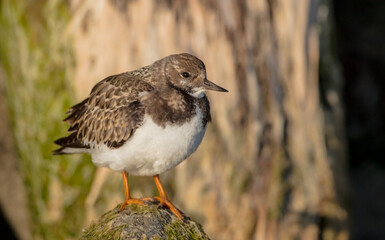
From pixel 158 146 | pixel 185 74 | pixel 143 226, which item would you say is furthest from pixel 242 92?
pixel 143 226

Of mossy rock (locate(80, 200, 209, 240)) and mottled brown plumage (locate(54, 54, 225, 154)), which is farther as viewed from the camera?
mottled brown plumage (locate(54, 54, 225, 154))

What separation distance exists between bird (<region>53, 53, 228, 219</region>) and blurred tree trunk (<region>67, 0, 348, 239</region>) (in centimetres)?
421

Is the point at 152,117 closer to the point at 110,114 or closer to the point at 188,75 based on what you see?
the point at 188,75

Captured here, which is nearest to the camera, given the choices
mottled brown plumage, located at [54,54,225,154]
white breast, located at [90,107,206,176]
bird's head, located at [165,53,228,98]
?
white breast, located at [90,107,206,176]

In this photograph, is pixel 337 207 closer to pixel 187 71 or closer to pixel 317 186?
pixel 317 186

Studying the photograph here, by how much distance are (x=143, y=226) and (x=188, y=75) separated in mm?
1721

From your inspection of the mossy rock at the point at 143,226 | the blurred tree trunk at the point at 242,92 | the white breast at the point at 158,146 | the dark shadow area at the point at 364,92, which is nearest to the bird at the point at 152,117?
the white breast at the point at 158,146

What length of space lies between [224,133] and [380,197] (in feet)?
30.2

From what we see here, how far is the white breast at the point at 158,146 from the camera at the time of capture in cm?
679

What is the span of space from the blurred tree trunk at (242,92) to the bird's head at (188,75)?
462cm

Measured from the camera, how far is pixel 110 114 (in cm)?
752

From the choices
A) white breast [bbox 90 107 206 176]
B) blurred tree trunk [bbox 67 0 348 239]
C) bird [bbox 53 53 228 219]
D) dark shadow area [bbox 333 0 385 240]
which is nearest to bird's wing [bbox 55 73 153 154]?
bird [bbox 53 53 228 219]

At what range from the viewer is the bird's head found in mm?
7117

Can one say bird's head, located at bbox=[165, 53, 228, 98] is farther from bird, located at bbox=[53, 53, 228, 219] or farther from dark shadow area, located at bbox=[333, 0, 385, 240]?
dark shadow area, located at bbox=[333, 0, 385, 240]
